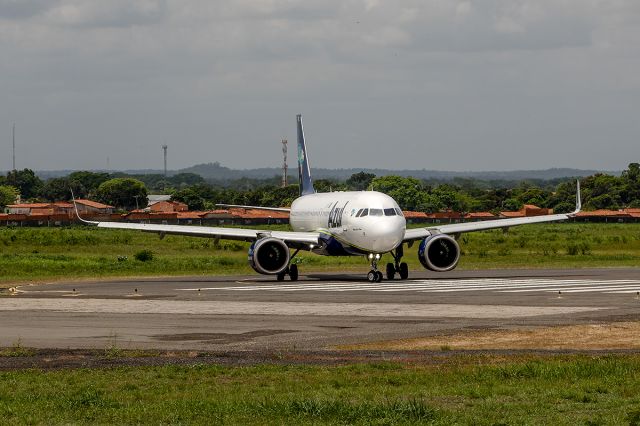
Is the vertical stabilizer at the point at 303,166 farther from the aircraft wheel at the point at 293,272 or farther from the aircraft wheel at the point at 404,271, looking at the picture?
the aircraft wheel at the point at 404,271

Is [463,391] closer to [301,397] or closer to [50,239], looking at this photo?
[301,397]

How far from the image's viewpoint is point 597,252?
83438 millimetres

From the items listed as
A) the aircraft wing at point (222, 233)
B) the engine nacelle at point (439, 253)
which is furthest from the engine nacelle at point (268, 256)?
the engine nacelle at point (439, 253)

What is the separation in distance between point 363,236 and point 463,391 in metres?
33.1

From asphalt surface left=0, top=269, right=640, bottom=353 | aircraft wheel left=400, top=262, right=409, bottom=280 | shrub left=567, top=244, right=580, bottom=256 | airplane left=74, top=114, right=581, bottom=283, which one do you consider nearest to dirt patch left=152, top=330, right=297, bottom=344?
asphalt surface left=0, top=269, right=640, bottom=353

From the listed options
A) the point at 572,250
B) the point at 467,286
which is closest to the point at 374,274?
the point at 467,286

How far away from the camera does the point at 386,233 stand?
51344mm

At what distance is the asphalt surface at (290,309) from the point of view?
28422 mm

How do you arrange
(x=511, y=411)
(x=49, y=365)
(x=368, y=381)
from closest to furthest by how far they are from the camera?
(x=511, y=411)
(x=368, y=381)
(x=49, y=365)

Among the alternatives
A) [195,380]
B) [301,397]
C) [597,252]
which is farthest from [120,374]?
[597,252]

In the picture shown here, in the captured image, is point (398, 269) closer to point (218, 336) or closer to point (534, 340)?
point (218, 336)

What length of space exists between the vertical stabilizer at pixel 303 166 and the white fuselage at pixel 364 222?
10624 millimetres

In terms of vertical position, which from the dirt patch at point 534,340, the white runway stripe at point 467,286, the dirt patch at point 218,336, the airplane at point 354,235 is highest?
the airplane at point 354,235

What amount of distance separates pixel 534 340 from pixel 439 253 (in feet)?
90.7
